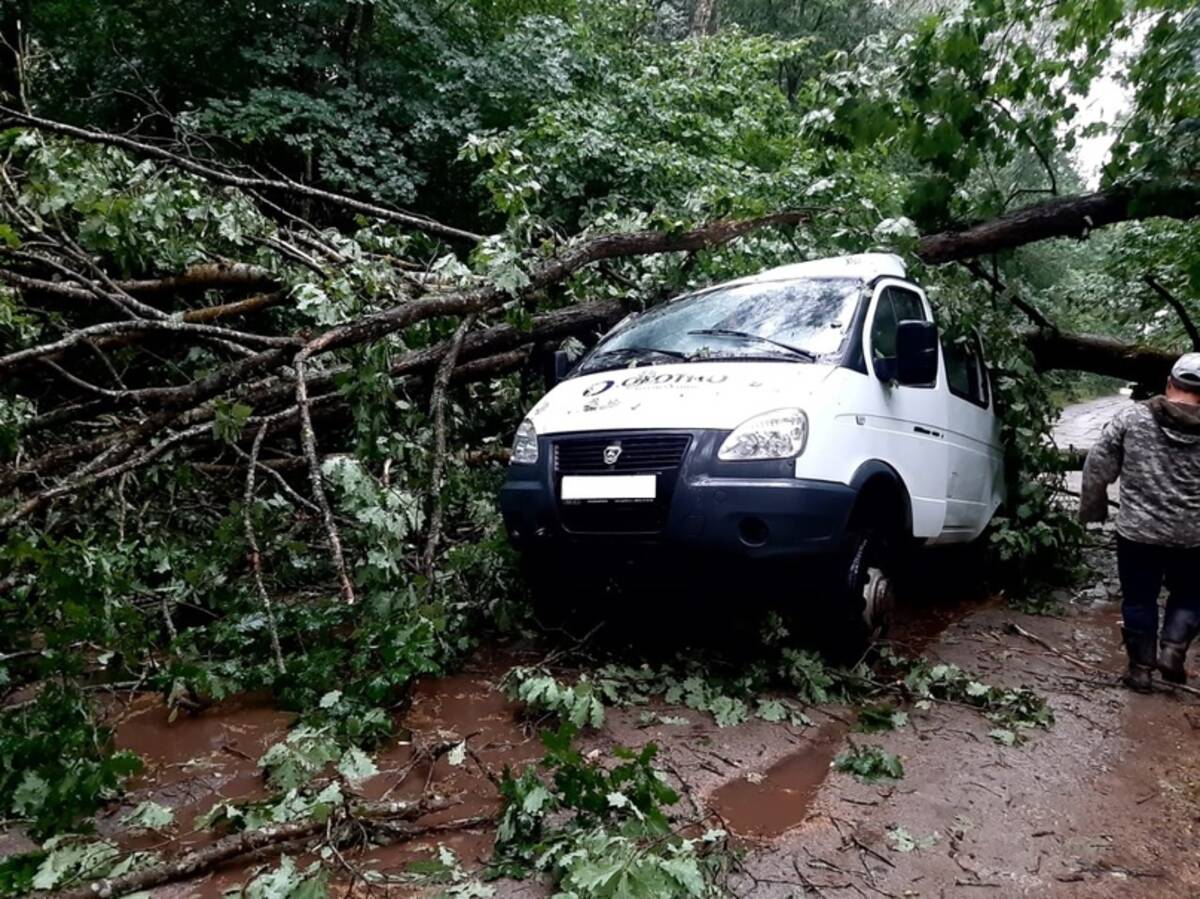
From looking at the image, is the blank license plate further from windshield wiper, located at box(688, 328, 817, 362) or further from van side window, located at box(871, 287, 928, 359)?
van side window, located at box(871, 287, 928, 359)

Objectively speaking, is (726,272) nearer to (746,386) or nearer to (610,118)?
(746,386)

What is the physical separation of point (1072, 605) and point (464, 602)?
4222mm

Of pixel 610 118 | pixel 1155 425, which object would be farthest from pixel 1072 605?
pixel 610 118

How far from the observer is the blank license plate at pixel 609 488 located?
3.63 meters

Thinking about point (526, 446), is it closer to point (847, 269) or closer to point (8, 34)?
point (847, 269)

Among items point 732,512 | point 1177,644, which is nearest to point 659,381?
point 732,512

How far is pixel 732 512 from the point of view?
3.46 metres

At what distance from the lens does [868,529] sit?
4.07 m

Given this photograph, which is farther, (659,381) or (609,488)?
(659,381)

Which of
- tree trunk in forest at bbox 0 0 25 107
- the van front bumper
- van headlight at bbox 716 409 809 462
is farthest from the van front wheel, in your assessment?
tree trunk in forest at bbox 0 0 25 107

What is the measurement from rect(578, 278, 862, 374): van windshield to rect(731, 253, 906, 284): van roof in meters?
0.08

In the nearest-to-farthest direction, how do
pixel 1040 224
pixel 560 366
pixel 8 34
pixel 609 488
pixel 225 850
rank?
pixel 225 850, pixel 609 488, pixel 560 366, pixel 1040 224, pixel 8 34

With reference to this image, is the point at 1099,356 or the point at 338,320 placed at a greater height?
the point at 338,320

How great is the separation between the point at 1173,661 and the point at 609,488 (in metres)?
2.97
